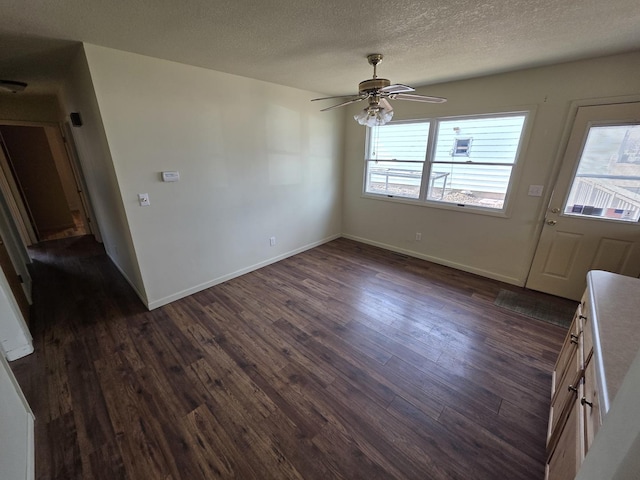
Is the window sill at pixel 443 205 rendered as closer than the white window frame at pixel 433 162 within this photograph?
No

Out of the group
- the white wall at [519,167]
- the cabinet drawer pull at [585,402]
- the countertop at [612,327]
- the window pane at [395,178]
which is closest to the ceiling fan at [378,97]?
the white wall at [519,167]

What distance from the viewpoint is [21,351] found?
215 cm

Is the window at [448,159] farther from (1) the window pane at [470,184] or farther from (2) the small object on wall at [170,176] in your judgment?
(2) the small object on wall at [170,176]

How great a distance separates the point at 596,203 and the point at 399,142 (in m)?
2.36

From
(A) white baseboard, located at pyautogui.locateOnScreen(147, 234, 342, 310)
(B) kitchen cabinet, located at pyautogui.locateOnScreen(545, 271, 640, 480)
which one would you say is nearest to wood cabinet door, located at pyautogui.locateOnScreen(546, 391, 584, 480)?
(B) kitchen cabinet, located at pyautogui.locateOnScreen(545, 271, 640, 480)

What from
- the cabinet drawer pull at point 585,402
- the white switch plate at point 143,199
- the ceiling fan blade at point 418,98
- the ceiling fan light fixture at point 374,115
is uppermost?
the ceiling fan blade at point 418,98

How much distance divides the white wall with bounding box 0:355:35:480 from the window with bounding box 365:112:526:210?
4286mm

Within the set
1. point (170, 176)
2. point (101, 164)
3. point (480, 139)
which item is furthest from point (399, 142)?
point (101, 164)

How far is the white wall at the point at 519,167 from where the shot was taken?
246cm

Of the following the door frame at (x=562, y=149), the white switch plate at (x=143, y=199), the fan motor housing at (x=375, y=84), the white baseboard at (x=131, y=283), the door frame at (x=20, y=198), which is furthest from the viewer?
the door frame at (x=20, y=198)

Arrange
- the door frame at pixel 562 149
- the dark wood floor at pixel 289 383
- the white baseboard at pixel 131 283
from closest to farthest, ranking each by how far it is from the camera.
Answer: the dark wood floor at pixel 289 383, the door frame at pixel 562 149, the white baseboard at pixel 131 283

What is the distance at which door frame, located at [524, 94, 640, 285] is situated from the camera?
2.37 m

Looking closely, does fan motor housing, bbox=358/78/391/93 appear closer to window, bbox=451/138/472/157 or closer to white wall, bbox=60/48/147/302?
window, bbox=451/138/472/157

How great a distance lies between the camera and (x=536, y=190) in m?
2.92
